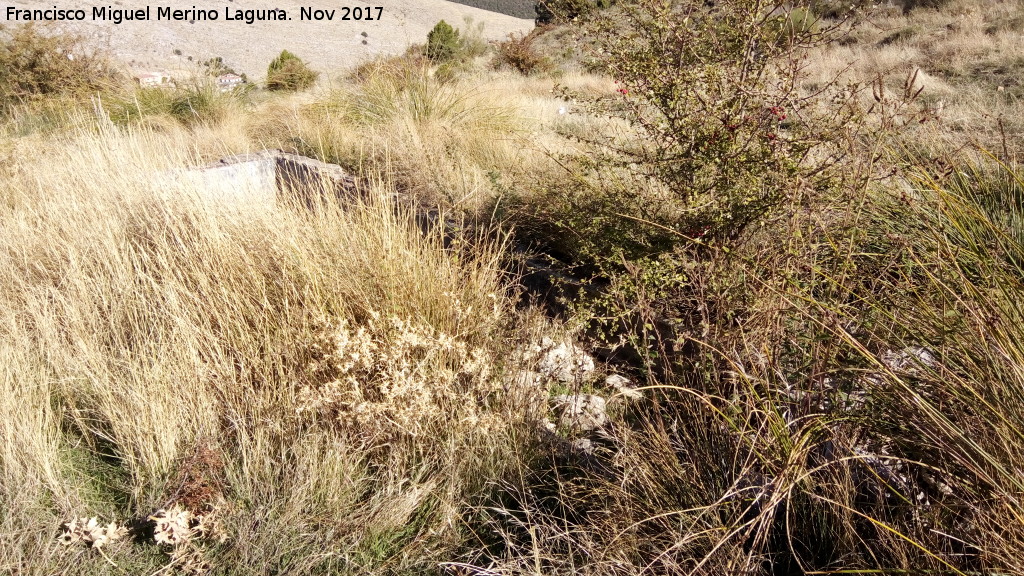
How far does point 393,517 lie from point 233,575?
0.47 meters

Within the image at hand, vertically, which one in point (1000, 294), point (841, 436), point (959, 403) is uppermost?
point (1000, 294)

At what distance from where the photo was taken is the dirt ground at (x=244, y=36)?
23.5 m

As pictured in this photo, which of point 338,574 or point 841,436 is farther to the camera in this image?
point 338,574

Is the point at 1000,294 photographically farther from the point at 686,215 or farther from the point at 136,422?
the point at 136,422

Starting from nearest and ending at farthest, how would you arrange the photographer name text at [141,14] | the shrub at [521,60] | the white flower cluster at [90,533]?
the white flower cluster at [90,533] < the shrub at [521,60] < the photographer name text at [141,14]

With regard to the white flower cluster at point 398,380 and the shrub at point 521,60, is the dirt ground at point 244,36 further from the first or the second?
the white flower cluster at point 398,380

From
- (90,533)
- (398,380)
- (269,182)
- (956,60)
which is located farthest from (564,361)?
(956,60)

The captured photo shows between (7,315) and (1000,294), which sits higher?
(1000,294)

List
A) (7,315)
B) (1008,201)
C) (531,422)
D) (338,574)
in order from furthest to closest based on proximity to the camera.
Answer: (1008,201)
(7,315)
(531,422)
(338,574)

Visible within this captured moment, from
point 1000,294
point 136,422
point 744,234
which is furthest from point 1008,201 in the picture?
point 136,422

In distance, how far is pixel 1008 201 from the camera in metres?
3.09

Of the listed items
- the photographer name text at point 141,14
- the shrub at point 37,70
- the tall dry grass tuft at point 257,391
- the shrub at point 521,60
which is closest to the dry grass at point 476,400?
the tall dry grass tuft at point 257,391

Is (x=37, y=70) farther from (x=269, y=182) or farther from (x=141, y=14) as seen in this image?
(x=141, y=14)

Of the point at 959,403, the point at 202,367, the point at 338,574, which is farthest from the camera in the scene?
the point at 202,367
